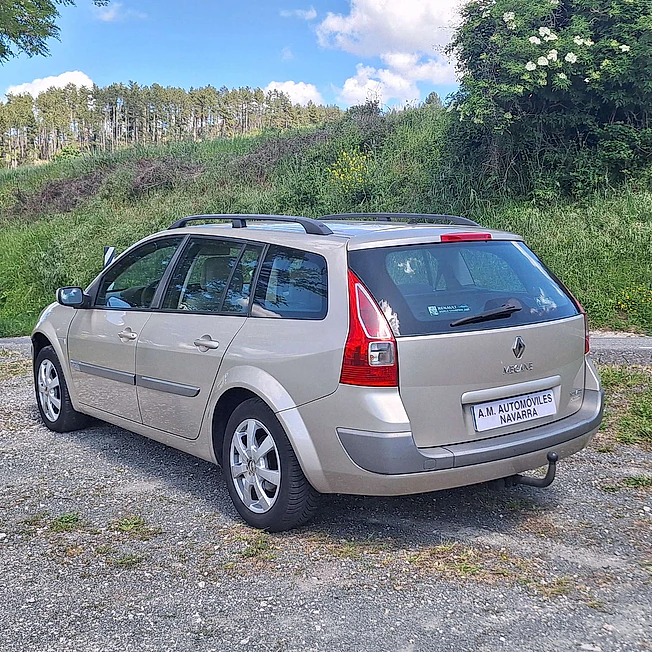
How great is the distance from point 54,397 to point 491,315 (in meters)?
3.89

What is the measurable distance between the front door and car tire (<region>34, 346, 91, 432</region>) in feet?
1.08

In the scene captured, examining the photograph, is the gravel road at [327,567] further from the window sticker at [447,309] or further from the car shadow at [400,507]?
the window sticker at [447,309]

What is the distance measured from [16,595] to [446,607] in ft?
6.32

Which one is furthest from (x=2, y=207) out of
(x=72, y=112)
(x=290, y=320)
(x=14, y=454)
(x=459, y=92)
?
(x=72, y=112)

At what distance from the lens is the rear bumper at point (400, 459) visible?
11.9 ft

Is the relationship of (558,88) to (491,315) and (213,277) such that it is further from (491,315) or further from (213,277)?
(491,315)

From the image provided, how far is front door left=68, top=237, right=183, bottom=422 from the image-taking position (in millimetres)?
5148

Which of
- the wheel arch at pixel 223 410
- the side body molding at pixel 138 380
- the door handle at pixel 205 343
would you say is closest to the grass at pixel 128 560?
the wheel arch at pixel 223 410

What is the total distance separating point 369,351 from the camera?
11.9 ft

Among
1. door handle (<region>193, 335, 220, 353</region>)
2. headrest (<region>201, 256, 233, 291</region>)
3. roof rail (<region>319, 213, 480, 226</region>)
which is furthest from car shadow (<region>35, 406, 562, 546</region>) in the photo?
roof rail (<region>319, 213, 480, 226</region>)

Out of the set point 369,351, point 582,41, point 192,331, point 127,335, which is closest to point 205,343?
point 192,331

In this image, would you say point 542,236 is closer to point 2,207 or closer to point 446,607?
point 446,607

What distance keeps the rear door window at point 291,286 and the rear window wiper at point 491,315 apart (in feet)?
2.23

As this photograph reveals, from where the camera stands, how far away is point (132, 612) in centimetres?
333
